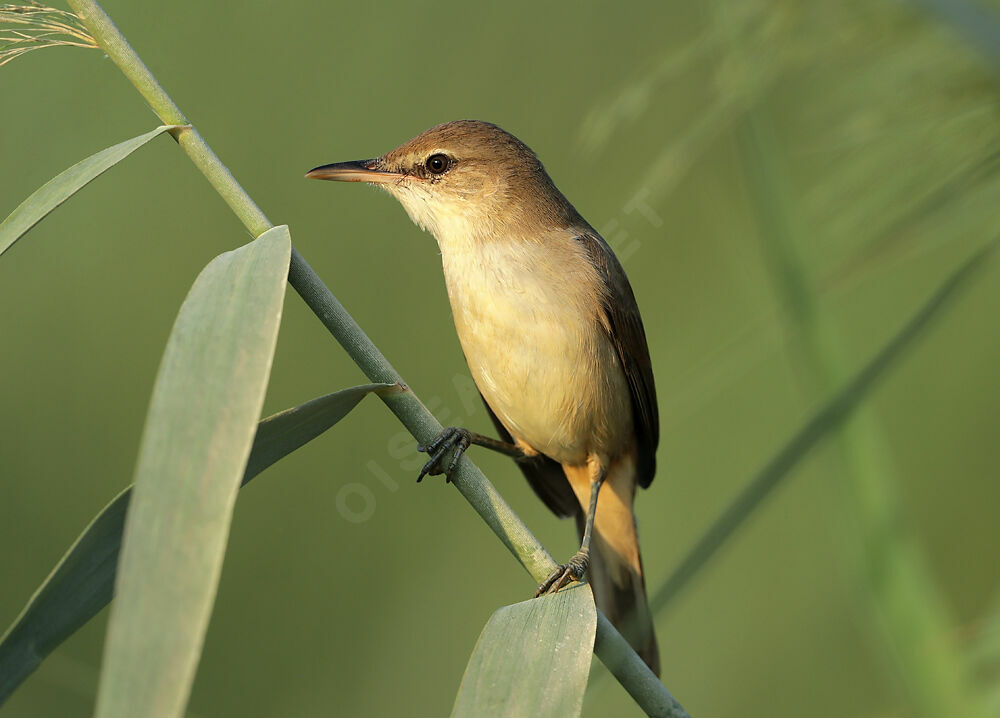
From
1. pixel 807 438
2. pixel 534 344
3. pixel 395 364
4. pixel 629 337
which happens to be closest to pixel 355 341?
pixel 807 438

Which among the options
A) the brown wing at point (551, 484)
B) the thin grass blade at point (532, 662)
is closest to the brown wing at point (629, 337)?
the brown wing at point (551, 484)

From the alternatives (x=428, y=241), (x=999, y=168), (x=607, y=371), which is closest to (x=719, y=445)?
(x=428, y=241)

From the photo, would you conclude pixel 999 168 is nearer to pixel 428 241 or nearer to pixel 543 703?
pixel 543 703

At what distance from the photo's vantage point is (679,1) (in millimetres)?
→ 3717

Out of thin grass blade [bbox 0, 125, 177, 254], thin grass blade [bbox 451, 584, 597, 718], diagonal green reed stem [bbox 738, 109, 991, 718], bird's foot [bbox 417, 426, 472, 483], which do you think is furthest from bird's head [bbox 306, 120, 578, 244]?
thin grass blade [bbox 451, 584, 597, 718]

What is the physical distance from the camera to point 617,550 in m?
2.55

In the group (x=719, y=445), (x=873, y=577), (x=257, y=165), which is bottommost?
(x=719, y=445)

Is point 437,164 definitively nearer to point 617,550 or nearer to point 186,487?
point 617,550

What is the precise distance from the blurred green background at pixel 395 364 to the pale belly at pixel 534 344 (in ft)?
3.90

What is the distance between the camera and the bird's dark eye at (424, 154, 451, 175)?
2.31 m

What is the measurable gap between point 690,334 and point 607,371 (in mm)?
1530

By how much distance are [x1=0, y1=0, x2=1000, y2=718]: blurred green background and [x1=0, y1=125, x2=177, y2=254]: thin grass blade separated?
94.8 inches

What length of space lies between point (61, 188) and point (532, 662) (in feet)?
2.34

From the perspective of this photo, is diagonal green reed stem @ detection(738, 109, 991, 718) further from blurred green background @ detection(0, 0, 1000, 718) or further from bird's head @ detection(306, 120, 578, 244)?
blurred green background @ detection(0, 0, 1000, 718)
